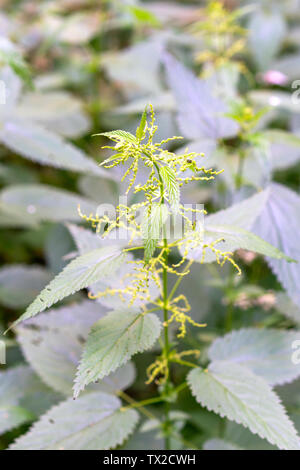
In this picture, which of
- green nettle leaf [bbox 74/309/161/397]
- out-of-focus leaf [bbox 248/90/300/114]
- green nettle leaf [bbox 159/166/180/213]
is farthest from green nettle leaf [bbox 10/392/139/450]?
out-of-focus leaf [bbox 248/90/300/114]

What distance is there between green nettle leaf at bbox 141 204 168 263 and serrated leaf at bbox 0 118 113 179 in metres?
0.53

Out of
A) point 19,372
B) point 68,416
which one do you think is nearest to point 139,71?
point 19,372

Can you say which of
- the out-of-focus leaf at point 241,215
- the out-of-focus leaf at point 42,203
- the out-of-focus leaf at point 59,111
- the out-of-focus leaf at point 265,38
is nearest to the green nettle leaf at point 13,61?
the out-of-focus leaf at point 42,203

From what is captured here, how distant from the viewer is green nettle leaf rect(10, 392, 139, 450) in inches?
32.1

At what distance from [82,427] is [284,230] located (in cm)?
56

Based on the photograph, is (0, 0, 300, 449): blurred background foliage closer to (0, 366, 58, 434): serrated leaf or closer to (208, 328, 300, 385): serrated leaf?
(0, 366, 58, 434): serrated leaf

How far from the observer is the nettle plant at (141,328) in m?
0.63

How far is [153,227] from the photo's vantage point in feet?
1.95

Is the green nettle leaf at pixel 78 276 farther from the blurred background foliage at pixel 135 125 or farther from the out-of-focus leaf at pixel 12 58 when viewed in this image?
the out-of-focus leaf at pixel 12 58

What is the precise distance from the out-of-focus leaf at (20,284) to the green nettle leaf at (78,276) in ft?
2.55

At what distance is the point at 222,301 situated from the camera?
152 centimetres

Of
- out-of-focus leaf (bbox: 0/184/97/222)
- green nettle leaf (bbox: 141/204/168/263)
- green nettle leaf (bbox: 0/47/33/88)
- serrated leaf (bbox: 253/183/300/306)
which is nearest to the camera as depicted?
green nettle leaf (bbox: 141/204/168/263)

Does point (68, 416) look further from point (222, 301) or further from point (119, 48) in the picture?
point (119, 48)

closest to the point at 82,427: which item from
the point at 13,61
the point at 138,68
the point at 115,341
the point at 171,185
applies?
the point at 115,341
